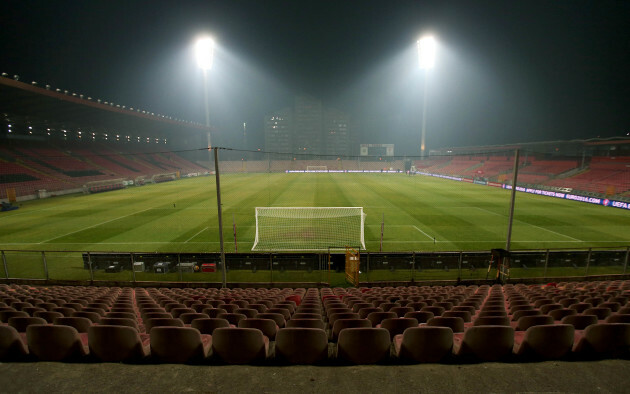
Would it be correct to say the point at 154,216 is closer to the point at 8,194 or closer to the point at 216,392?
the point at 8,194

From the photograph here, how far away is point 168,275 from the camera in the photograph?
13828 mm

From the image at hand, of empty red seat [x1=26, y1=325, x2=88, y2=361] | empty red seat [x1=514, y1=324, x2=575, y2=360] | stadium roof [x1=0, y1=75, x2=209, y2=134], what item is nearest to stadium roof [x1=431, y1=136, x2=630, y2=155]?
empty red seat [x1=514, y1=324, x2=575, y2=360]

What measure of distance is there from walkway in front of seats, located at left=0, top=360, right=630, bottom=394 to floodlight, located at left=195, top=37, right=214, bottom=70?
99814 mm

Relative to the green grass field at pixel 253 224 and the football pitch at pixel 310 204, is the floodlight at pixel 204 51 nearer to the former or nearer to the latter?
the football pitch at pixel 310 204

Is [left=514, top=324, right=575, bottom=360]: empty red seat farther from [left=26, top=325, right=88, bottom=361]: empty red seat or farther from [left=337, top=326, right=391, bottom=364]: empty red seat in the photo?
[left=26, top=325, right=88, bottom=361]: empty red seat

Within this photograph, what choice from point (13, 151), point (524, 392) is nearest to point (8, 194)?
point (13, 151)

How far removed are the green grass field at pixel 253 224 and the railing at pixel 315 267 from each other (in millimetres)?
486

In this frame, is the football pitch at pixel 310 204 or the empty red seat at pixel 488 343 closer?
the empty red seat at pixel 488 343

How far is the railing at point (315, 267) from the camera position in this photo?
13180 mm

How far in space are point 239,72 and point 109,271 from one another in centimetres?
11397

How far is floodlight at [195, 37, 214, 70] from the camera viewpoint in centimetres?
8425

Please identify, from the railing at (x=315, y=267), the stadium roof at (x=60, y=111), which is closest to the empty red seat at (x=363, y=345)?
the railing at (x=315, y=267)

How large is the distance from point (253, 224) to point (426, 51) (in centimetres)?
8416

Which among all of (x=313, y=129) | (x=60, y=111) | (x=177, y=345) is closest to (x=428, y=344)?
(x=177, y=345)
